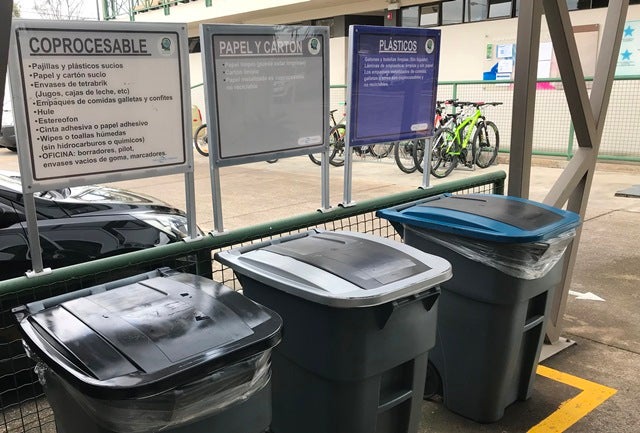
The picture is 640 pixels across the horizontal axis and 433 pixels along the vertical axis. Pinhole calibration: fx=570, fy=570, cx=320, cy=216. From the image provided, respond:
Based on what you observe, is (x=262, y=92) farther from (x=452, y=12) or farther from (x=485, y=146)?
(x=452, y=12)

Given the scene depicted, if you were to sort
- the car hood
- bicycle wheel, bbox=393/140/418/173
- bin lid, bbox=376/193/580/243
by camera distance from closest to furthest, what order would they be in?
bin lid, bbox=376/193/580/243, the car hood, bicycle wheel, bbox=393/140/418/173

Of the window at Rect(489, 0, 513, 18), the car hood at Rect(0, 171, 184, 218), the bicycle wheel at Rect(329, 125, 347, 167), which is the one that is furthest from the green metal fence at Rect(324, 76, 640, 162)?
the car hood at Rect(0, 171, 184, 218)

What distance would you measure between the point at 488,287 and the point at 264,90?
1.39m

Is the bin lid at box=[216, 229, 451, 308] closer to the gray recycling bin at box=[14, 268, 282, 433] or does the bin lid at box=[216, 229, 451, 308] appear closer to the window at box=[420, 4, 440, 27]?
the gray recycling bin at box=[14, 268, 282, 433]

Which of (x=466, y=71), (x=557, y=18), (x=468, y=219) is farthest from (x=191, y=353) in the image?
(x=466, y=71)

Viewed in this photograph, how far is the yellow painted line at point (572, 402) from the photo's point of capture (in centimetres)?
295

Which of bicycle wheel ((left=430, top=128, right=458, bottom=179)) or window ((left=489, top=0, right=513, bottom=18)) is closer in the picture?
bicycle wheel ((left=430, top=128, right=458, bottom=179))

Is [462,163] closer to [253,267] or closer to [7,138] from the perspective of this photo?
[253,267]

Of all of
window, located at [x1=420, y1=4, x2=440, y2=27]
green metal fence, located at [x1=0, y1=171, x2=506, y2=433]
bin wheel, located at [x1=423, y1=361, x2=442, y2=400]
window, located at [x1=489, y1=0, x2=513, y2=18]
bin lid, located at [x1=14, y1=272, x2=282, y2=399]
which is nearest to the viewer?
bin lid, located at [x1=14, y1=272, x2=282, y2=399]

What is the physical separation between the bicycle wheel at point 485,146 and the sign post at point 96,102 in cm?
964

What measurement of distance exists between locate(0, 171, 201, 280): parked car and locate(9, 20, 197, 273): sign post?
114cm

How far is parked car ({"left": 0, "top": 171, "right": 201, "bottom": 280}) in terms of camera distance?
324 centimetres

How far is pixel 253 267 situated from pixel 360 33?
4.54 ft

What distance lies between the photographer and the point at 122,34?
208 cm
